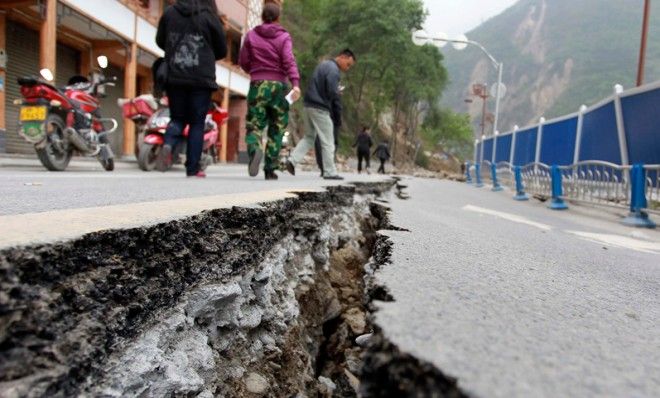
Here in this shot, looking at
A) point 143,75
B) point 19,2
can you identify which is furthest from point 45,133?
point 143,75

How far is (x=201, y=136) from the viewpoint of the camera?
4828 millimetres

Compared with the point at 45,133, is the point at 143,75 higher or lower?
higher

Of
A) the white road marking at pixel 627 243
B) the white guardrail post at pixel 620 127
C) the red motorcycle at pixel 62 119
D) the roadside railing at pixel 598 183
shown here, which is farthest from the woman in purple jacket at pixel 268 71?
the white guardrail post at pixel 620 127

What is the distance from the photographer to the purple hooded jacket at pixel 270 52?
192 inches

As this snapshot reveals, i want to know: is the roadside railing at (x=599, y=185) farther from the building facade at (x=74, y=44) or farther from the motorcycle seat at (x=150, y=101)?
the building facade at (x=74, y=44)

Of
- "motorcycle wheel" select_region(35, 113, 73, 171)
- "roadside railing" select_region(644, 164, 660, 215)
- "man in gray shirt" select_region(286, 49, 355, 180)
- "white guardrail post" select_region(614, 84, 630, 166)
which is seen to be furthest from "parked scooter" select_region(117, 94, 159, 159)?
"roadside railing" select_region(644, 164, 660, 215)

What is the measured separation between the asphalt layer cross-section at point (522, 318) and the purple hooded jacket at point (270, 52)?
301 cm

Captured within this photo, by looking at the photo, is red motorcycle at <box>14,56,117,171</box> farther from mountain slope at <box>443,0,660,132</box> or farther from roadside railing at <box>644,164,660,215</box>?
mountain slope at <box>443,0,660,132</box>

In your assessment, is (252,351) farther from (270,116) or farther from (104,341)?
Answer: (270,116)

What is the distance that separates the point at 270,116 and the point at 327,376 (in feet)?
11.4

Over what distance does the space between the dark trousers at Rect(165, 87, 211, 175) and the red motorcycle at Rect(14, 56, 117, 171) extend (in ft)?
5.00

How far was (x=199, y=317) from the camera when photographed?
4.94 feet

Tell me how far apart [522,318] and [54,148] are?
5761 mm

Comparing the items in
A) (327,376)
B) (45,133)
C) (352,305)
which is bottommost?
(327,376)
